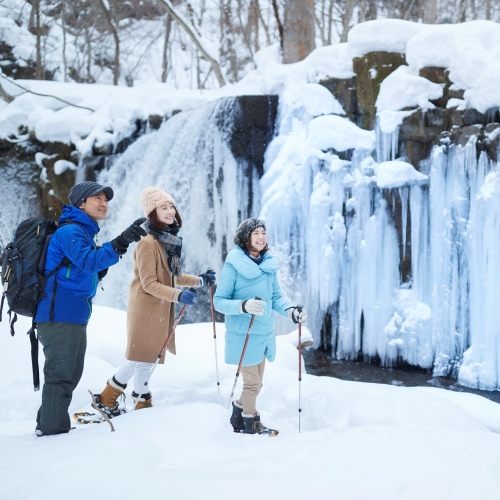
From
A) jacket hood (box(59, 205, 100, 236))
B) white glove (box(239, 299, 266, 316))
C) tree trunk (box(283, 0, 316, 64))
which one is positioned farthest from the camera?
tree trunk (box(283, 0, 316, 64))

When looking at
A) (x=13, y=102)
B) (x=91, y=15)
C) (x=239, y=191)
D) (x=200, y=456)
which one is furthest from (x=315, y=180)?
(x=91, y=15)

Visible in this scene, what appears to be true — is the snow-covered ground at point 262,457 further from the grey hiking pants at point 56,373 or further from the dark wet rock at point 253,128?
the dark wet rock at point 253,128

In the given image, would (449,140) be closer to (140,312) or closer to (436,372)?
(436,372)

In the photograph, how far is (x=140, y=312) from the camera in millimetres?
3021

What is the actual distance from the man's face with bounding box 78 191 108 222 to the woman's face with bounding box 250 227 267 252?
34.5 inches

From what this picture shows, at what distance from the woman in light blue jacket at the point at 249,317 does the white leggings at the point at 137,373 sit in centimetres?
53

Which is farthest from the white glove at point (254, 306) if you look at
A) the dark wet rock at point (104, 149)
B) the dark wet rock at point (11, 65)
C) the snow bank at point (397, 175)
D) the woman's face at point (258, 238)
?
the dark wet rock at point (11, 65)

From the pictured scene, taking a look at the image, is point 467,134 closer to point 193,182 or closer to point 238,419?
point 193,182

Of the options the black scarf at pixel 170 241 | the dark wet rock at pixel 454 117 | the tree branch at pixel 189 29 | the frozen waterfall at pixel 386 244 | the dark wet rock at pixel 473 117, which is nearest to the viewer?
the black scarf at pixel 170 241

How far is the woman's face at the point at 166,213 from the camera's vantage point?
3.04 m

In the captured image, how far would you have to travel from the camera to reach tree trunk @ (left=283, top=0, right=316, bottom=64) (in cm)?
1011

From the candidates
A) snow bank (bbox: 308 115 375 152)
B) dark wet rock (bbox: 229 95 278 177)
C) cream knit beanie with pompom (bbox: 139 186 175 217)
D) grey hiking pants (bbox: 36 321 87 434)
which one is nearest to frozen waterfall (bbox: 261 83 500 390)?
snow bank (bbox: 308 115 375 152)

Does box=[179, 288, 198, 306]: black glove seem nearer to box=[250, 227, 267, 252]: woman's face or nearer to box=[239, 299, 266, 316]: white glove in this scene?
box=[239, 299, 266, 316]: white glove

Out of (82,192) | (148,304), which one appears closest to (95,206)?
(82,192)
